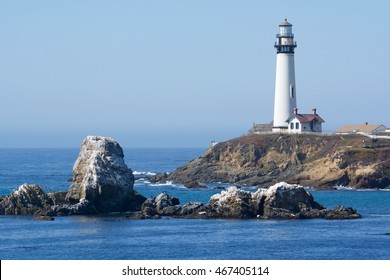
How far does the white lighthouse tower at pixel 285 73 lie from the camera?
118875 mm

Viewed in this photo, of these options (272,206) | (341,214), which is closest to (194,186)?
(272,206)

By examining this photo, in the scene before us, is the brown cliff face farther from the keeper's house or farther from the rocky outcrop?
the rocky outcrop

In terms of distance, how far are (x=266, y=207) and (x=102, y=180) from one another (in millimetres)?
11586

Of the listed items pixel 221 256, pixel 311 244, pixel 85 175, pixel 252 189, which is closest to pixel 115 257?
pixel 221 256

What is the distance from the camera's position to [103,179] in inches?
3073

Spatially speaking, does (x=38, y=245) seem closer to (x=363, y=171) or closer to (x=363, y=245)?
(x=363, y=245)

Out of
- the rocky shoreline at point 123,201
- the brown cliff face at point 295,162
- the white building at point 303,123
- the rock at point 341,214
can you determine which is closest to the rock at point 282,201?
the rocky shoreline at point 123,201

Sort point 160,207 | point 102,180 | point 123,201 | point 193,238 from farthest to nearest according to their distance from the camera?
point 123,201 → point 160,207 → point 102,180 → point 193,238

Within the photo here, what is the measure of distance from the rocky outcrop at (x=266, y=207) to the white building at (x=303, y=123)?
4685 cm

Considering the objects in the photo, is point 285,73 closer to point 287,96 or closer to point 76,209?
point 287,96

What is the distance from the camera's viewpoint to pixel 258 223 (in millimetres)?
71938

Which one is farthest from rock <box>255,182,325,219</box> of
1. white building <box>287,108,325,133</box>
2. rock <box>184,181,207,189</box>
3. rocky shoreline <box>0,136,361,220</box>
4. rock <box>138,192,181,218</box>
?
white building <box>287,108,325,133</box>

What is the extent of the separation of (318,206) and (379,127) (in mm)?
53207

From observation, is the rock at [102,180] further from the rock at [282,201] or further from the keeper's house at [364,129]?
the keeper's house at [364,129]
